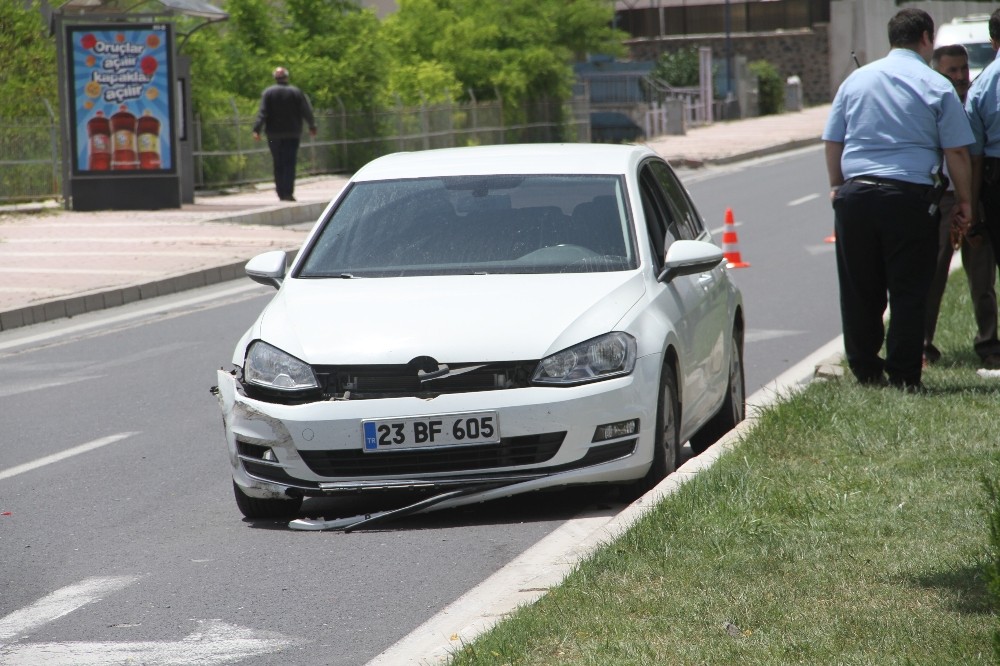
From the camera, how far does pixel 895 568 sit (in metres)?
4.93

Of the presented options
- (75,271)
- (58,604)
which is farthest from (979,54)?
(58,604)

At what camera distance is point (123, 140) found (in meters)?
23.3

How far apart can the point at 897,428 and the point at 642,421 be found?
4.71 ft

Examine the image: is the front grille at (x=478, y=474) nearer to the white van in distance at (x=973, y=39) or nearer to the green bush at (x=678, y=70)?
the white van in distance at (x=973, y=39)

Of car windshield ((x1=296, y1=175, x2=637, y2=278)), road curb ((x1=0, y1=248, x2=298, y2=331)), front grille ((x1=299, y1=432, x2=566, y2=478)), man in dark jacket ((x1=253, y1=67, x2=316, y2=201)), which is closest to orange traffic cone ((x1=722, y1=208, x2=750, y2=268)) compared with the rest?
road curb ((x1=0, y1=248, x2=298, y2=331))

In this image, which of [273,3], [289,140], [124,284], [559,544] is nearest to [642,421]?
[559,544]

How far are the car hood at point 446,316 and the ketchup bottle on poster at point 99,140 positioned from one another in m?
17.2

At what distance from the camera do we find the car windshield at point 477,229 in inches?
275

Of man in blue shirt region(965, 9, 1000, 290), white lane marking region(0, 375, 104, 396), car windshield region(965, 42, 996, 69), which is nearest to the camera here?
man in blue shirt region(965, 9, 1000, 290)

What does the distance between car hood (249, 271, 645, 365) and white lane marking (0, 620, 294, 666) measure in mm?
1455

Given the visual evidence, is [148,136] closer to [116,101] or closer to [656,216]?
[116,101]

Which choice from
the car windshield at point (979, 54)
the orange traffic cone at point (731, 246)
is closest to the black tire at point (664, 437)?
the orange traffic cone at point (731, 246)

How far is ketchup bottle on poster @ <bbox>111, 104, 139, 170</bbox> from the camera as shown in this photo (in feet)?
76.3

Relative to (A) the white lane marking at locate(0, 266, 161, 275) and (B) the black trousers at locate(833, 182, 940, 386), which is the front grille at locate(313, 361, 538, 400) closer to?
(B) the black trousers at locate(833, 182, 940, 386)
